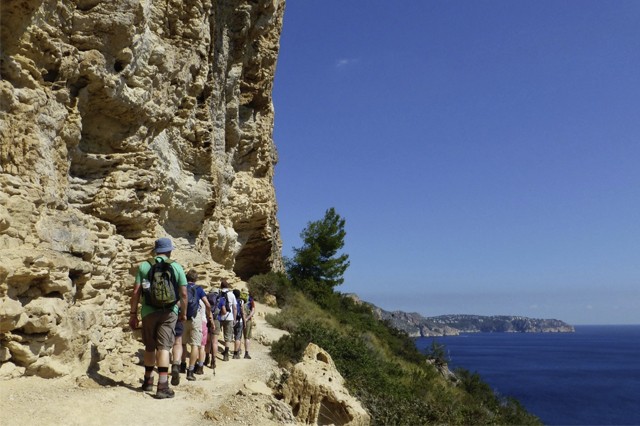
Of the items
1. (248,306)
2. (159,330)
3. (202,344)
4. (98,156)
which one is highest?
(98,156)

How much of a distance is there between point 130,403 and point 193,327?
219 centimetres

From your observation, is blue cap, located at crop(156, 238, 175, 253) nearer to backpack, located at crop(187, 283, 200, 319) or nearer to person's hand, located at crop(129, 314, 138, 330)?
person's hand, located at crop(129, 314, 138, 330)

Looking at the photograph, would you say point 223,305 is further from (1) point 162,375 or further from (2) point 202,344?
(1) point 162,375

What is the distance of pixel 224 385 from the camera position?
7.06m

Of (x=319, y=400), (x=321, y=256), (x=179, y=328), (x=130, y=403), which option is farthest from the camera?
(x=321, y=256)

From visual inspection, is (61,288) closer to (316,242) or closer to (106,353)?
(106,353)

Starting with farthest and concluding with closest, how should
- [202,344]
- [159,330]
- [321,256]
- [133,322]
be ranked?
[321,256]
[202,344]
[159,330]
[133,322]

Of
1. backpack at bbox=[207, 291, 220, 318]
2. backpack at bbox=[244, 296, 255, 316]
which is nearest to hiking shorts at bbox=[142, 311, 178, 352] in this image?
backpack at bbox=[207, 291, 220, 318]

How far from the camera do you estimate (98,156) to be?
8.53 meters

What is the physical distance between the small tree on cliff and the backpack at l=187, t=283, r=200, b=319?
1918 centimetres

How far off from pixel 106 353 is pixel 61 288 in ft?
5.40

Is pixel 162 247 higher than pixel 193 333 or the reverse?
higher

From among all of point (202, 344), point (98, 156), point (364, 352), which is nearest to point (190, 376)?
point (202, 344)

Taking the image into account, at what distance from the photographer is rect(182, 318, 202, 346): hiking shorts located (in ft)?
24.0
